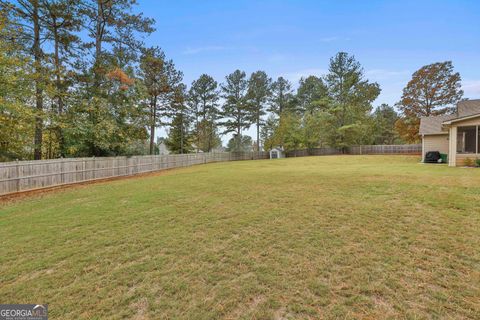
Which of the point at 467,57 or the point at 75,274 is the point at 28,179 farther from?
the point at 467,57

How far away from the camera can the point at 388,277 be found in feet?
7.58

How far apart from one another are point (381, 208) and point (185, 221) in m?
4.10

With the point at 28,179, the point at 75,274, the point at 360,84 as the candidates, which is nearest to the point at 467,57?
the point at 360,84

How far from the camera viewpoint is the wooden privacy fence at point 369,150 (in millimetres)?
26500

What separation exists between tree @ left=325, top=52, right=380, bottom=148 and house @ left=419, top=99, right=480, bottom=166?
13.5 m

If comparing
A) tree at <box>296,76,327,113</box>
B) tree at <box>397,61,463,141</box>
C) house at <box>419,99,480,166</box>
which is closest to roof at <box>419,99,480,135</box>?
house at <box>419,99,480,166</box>

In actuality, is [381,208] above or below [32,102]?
below

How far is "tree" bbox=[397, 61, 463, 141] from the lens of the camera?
887 inches

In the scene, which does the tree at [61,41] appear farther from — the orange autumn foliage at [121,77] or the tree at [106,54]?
the orange autumn foliage at [121,77]

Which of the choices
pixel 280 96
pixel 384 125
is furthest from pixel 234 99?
pixel 384 125

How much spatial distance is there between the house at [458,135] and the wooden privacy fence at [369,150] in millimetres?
11257

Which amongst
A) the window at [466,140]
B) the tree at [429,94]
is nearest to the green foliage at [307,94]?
the tree at [429,94]

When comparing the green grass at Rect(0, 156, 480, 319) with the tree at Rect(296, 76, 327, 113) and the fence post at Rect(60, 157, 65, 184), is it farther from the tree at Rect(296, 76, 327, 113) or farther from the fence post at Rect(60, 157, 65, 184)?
the tree at Rect(296, 76, 327, 113)

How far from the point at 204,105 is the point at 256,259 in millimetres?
30486
